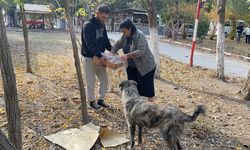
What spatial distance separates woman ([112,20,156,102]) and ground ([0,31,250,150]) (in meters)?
0.76

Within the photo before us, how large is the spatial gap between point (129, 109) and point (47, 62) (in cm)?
805

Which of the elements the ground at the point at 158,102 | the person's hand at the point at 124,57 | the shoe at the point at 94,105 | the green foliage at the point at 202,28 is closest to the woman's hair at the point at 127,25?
the person's hand at the point at 124,57

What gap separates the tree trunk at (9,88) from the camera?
2984 mm


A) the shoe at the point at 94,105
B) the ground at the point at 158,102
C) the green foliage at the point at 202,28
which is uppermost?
the green foliage at the point at 202,28

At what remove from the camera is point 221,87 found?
8.74 meters

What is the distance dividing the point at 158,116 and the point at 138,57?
142 centimetres

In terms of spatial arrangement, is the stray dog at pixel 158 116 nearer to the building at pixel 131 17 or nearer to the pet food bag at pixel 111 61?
the pet food bag at pixel 111 61

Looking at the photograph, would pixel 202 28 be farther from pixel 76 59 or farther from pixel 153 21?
pixel 76 59

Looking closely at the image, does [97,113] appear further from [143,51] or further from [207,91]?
[207,91]

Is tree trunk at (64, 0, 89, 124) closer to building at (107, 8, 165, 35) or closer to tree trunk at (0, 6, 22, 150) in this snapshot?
tree trunk at (0, 6, 22, 150)

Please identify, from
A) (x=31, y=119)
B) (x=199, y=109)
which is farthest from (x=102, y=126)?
(x=199, y=109)

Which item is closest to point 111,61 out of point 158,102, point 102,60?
point 102,60

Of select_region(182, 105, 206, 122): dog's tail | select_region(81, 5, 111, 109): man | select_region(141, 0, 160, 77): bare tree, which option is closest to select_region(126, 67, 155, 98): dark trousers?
select_region(81, 5, 111, 109): man

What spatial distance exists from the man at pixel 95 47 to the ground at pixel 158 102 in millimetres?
379
